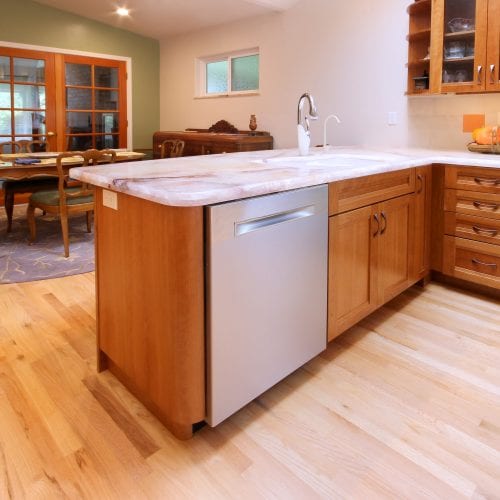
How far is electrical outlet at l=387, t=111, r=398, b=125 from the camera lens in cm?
383

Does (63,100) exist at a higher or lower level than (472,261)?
higher

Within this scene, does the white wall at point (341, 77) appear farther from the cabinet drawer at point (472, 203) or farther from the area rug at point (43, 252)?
the area rug at point (43, 252)

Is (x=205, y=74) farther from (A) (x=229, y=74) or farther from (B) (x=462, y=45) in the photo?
(B) (x=462, y=45)

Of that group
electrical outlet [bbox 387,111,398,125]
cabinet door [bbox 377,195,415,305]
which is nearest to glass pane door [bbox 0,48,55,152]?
electrical outlet [bbox 387,111,398,125]

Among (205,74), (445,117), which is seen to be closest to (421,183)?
(445,117)

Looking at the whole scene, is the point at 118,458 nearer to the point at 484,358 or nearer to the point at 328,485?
the point at 328,485

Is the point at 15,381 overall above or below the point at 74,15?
below

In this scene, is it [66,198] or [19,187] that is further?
[19,187]

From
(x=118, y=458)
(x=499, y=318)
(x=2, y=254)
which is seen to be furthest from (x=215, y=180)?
(x=2, y=254)

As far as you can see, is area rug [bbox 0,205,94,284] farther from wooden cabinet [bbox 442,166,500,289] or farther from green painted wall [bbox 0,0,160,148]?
wooden cabinet [bbox 442,166,500,289]

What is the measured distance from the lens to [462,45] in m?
2.96

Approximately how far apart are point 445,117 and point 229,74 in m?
2.97

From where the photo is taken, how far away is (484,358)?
213 cm

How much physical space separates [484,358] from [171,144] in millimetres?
4617
